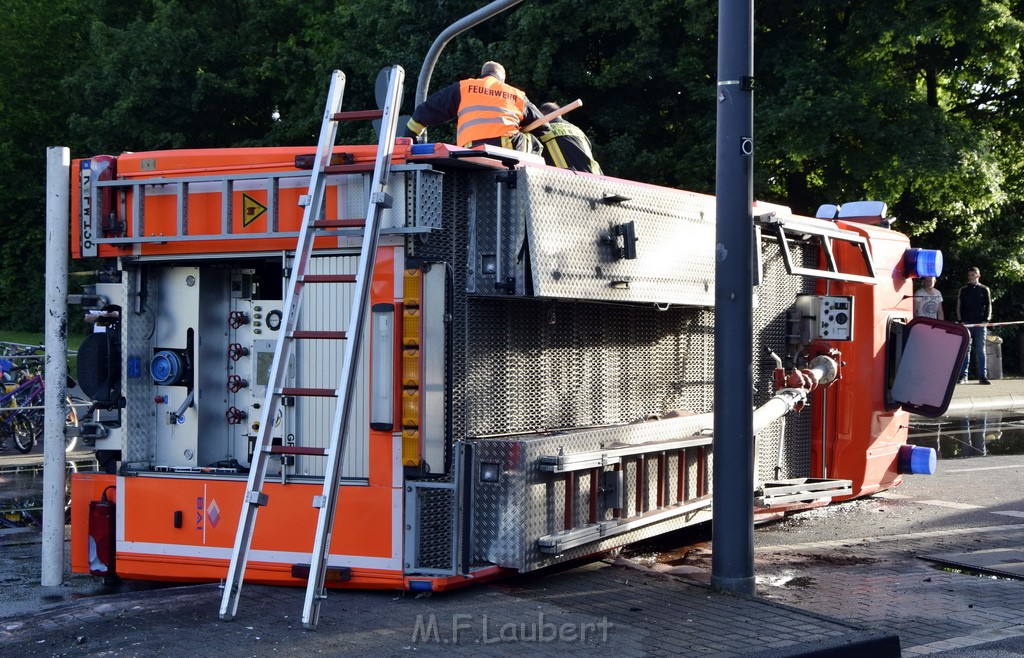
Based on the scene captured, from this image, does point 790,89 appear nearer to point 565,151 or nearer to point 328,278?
point 565,151

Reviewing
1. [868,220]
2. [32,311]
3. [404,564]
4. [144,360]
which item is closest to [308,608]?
[404,564]

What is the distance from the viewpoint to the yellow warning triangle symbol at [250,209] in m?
6.86

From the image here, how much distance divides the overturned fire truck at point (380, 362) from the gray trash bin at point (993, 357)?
1710cm

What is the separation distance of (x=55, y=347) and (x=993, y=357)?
20769 millimetres

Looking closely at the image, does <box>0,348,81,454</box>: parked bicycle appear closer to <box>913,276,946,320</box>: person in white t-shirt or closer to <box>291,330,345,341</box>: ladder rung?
<box>291,330,345,341</box>: ladder rung

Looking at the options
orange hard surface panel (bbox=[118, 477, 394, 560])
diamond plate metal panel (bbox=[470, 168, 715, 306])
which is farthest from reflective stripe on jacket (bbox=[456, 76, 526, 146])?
orange hard surface panel (bbox=[118, 477, 394, 560])

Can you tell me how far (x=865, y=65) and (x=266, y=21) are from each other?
57.6 feet

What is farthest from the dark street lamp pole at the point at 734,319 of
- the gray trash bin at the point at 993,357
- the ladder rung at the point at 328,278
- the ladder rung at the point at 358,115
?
the gray trash bin at the point at 993,357

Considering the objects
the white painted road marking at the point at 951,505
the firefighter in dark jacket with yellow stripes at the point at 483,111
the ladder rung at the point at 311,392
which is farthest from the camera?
the white painted road marking at the point at 951,505

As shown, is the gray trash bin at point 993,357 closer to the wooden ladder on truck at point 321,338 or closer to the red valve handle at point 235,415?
the red valve handle at point 235,415

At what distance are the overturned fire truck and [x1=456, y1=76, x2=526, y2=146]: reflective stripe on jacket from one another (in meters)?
1.27

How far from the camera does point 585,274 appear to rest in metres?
6.95

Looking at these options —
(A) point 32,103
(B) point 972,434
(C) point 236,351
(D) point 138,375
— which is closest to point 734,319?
(C) point 236,351

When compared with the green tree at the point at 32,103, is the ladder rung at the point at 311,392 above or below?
below
